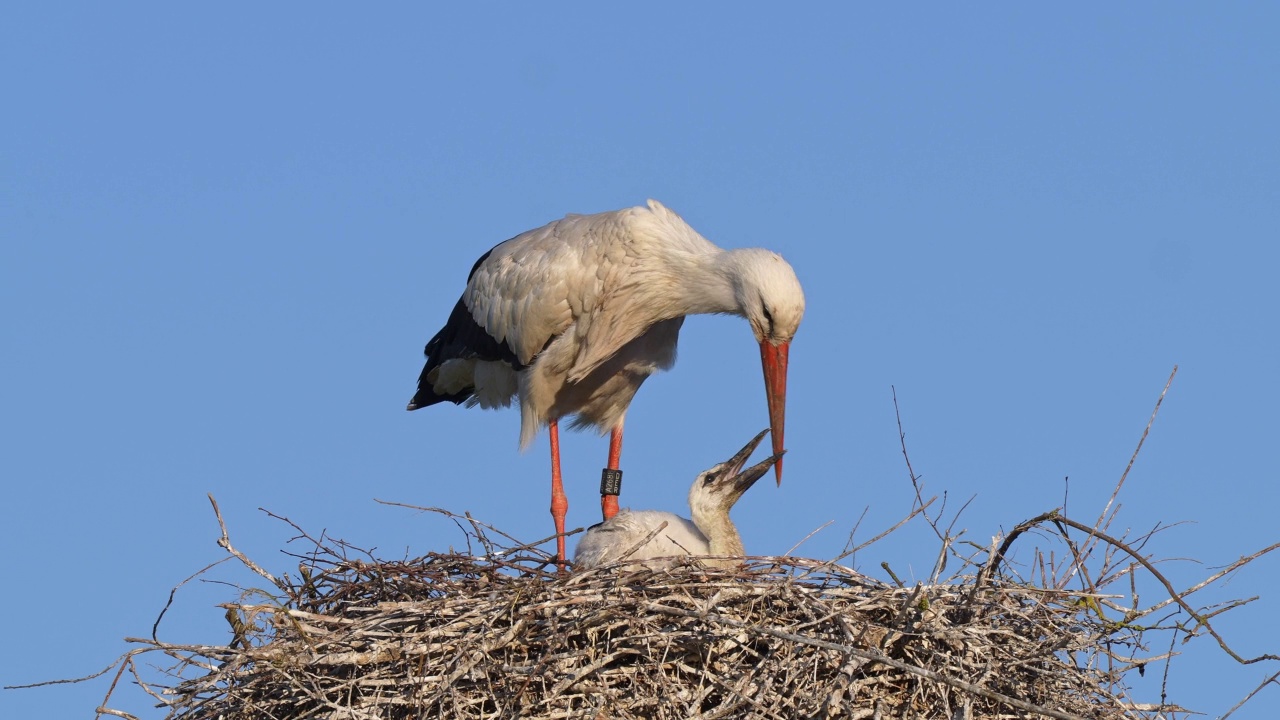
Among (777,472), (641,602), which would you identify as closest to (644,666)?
(641,602)

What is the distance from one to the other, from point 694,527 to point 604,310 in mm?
1647

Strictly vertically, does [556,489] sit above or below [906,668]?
above

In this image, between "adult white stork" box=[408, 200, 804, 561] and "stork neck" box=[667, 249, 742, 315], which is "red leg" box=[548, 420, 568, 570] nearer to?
"adult white stork" box=[408, 200, 804, 561]

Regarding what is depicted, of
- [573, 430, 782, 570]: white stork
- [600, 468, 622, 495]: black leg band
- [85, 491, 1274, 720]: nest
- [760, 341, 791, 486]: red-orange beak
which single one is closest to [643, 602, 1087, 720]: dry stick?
[85, 491, 1274, 720]: nest

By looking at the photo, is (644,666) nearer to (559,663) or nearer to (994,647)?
(559,663)

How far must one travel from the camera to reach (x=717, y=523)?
263 inches

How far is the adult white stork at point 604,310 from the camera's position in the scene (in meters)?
7.58

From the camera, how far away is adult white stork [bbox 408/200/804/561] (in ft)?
24.9

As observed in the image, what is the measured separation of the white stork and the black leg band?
5.30 feet

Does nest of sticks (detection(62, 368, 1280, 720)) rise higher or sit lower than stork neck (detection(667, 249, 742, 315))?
lower

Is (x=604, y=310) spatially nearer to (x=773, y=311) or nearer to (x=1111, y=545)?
(x=773, y=311)

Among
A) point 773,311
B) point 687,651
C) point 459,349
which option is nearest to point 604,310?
point 773,311

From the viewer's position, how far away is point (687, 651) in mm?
5344

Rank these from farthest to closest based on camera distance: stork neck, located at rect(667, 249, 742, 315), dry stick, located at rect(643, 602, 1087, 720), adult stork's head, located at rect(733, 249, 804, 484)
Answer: stork neck, located at rect(667, 249, 742, 315), adult stork's head, located at rect(733, 249, 804, 484), dry stick, located at rect(643, 602, 1087, 720)
